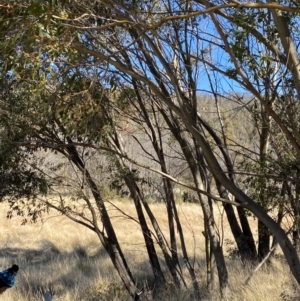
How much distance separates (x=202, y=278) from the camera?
41.4 ft

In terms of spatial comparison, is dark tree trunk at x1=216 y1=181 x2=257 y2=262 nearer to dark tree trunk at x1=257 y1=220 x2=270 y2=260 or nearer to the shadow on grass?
dark tree trunk at x1=257 y1=220 x2=270 y2=260

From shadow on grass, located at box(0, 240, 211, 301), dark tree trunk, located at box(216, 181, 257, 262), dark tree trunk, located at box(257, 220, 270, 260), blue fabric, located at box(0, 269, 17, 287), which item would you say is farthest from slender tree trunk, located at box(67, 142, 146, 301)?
blue fabric, located at box(0, 269, 17, 287)

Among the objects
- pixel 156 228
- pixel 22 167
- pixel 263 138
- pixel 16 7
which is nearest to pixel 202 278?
pixel 156 228

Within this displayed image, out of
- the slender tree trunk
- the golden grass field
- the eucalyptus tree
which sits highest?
the eucalyptus tree

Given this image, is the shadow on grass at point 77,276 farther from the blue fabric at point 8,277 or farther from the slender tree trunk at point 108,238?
the blue fabric at point 8,277

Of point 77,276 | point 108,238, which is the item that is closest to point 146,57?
point 108,238

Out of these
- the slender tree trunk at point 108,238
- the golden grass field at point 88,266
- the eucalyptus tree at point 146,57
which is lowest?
the golden grass field at point 88,266

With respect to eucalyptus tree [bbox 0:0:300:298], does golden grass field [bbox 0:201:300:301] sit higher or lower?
lower

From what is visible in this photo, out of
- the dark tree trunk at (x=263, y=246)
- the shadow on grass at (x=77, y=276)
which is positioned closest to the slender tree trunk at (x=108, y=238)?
the shadow on grass at (x=77, y=276)

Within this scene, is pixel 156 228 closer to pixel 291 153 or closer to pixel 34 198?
pixel 34 198

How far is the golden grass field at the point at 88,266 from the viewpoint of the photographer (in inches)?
402

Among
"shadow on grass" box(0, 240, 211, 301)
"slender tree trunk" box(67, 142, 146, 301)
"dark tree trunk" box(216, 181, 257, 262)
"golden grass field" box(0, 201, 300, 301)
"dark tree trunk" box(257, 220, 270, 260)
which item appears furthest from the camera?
"dark tree trunk" box(257, 220, 270, 260)

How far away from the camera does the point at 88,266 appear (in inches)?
658

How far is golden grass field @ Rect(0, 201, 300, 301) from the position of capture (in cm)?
1022
